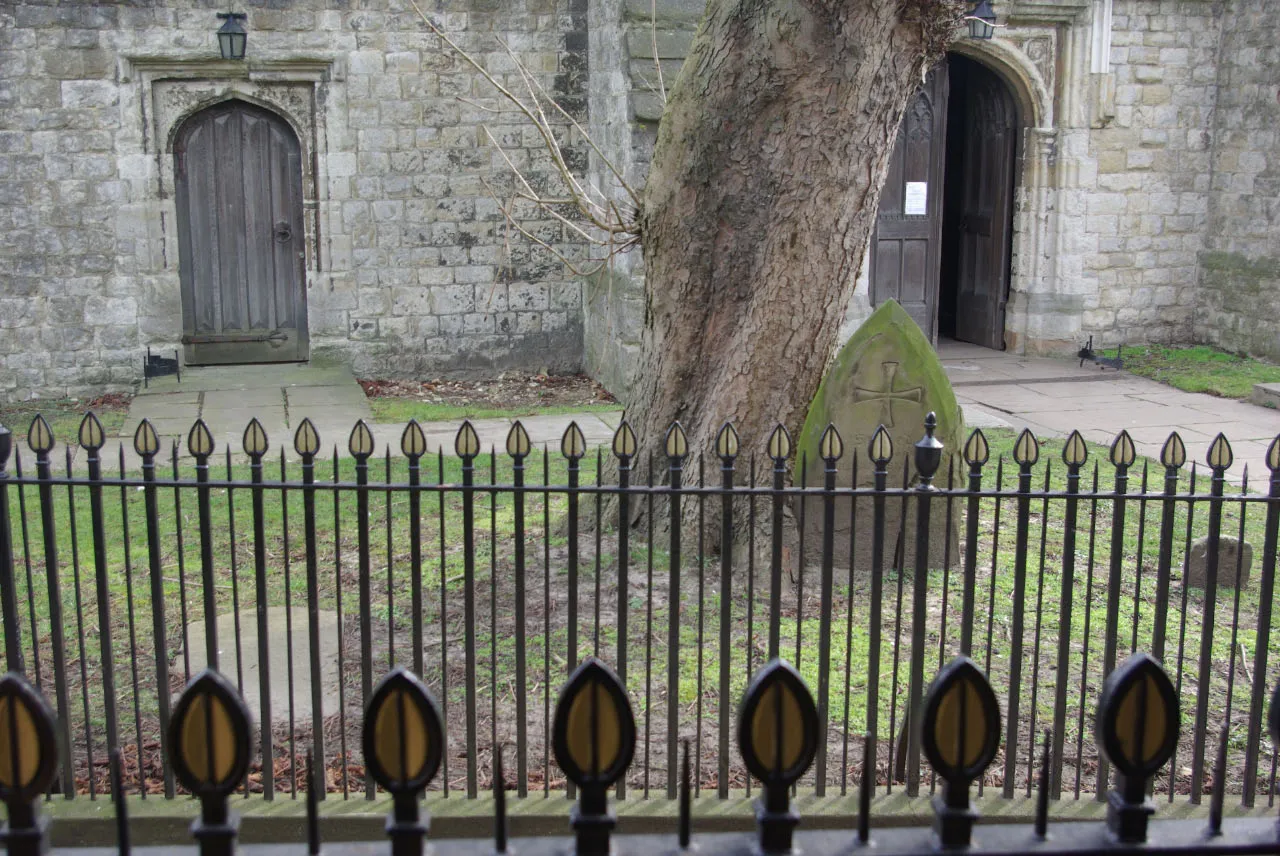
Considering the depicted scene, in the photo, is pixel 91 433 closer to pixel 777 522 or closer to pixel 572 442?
pixel 572 442

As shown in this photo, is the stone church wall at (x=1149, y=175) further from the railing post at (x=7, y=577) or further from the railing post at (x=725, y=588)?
the railing post at (x=7, y=577)

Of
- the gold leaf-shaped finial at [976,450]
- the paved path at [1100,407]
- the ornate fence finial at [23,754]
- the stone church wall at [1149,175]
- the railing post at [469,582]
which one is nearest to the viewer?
the ornate fence finial at [23,754]

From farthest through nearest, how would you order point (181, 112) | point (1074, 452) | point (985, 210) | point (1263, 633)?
point (985, 210)
point (181, 112)
point (1074, 452)
point (1263, 633)

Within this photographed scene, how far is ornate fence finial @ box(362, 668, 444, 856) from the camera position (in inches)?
61.4

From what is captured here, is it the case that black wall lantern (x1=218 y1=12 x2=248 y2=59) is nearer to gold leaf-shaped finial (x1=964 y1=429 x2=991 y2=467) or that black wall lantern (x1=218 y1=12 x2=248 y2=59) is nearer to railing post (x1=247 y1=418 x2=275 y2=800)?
railing post (x1=247 y1=418 x2=275 y2=800)

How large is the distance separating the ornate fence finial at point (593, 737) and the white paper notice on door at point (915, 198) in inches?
478

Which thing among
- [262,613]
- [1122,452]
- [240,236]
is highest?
[240,236]

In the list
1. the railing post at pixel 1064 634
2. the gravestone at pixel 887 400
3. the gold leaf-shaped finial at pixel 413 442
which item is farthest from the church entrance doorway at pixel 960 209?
the gold leaf-shaped finial at pixel 413 442

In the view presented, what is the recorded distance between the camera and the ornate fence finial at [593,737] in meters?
1.55

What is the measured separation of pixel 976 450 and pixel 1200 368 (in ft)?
30.9

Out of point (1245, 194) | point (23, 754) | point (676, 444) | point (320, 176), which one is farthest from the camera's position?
point (1245, 194)

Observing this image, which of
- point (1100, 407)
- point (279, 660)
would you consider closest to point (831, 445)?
point (279, 660)

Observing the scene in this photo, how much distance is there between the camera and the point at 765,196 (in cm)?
569

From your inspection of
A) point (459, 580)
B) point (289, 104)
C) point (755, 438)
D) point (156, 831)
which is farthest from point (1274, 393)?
point (156, 831)
